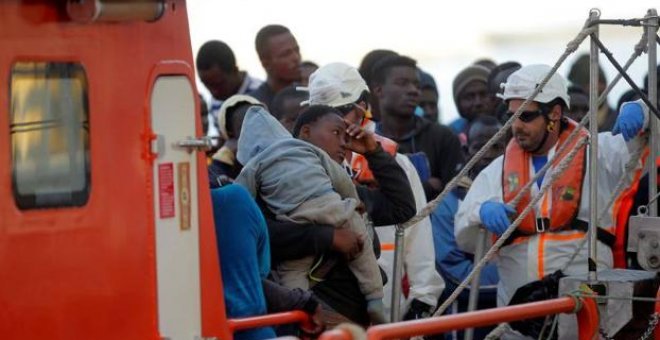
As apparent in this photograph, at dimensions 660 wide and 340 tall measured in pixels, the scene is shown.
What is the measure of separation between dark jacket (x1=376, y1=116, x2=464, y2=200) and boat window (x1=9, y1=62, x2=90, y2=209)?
520 centimetres

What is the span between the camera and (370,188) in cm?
742

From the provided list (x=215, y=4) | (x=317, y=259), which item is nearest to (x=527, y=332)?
(x=317, y=259)

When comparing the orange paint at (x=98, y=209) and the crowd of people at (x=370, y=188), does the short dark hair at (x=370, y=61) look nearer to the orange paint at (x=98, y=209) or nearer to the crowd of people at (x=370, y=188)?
the crowd of people at (x=370, y=188)

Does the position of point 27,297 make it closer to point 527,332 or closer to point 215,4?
point 527,332

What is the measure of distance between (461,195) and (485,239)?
5.51ft

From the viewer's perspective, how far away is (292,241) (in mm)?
6414

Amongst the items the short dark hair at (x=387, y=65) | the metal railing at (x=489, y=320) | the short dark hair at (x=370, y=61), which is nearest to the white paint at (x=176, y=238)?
the metal railing at (x=489, y=320)

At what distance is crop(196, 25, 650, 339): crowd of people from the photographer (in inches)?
253

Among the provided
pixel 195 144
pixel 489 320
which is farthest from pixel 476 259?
pixel 195 144

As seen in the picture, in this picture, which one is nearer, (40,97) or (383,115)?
(40,97)

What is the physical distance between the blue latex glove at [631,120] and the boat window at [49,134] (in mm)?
3399

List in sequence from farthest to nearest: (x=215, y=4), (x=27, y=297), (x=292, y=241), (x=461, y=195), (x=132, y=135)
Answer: (x=215, y=4)
(x=461, y=195)
(x=292, y=241)
(x=132, y=135)
(x=27, y=297)

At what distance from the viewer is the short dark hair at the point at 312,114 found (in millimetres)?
6920

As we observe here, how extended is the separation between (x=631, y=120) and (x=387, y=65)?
Answer: 274 cm
